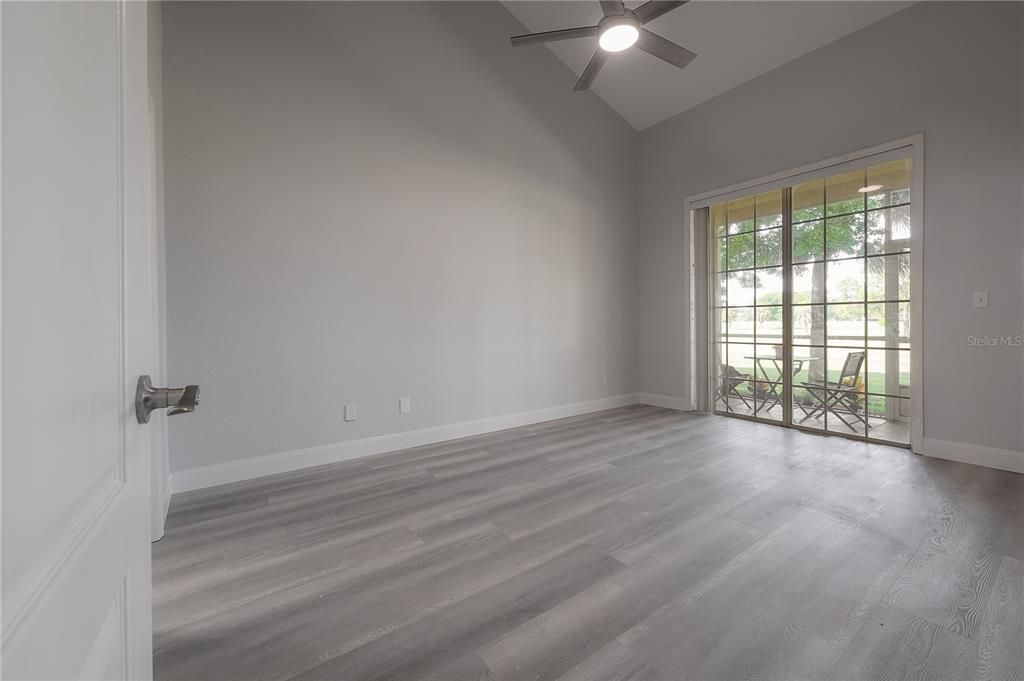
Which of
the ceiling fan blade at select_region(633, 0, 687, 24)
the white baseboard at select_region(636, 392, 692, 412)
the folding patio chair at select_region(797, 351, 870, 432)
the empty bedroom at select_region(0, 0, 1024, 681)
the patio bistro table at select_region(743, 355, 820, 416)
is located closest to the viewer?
the empty bedroom at select_region(0, 0, 1024, 681)

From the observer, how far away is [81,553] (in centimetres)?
39

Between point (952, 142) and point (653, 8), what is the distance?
249 cm

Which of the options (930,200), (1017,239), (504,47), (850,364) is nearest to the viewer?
(1017,239)

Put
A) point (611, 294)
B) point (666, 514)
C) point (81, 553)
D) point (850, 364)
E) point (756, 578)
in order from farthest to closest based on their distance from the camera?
point (611, 294) → point (850, 364) → point (666, 514) → point (756, 578) → point (81, 553)

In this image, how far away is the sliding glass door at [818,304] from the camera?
3.48 metres

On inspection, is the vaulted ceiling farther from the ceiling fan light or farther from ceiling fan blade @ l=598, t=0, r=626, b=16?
ceiling fan blade @ l=598, t=0, r=626, b=16

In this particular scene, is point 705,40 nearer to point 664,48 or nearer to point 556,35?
point 664,48

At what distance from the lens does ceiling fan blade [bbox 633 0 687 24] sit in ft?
8.21

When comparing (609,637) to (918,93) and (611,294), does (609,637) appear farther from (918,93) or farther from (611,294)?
(918,93)

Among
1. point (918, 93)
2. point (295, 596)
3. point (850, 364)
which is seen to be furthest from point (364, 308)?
point (918, 93)

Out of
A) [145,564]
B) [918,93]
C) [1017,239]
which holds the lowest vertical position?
→ [145,564]

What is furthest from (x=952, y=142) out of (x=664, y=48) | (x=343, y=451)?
(x=343, y=451)

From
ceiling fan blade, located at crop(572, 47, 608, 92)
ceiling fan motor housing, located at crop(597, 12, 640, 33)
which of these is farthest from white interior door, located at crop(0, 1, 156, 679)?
ceiling fan blade, located at crop(572, 47, 608, 92)

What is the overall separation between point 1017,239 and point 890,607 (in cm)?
295
